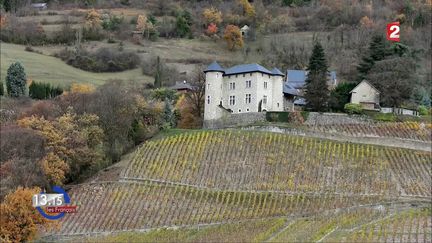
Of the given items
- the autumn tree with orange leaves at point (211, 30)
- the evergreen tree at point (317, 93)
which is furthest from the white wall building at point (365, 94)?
the autumn tree with orange leaves at point (211, 30)

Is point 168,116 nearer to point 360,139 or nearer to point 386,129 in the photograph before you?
point 360,139

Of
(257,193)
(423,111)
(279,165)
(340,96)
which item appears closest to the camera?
(257,193)

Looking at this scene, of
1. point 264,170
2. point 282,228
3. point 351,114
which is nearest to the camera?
point 282,228

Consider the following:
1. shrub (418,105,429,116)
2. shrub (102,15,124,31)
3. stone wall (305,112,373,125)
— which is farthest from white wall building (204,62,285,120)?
shrub (102,15,124,31)

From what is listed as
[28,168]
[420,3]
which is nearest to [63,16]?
[420,3]

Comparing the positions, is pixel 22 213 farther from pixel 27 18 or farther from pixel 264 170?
pixel 27 18

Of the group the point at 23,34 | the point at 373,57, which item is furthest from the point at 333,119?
the point at 23,34
